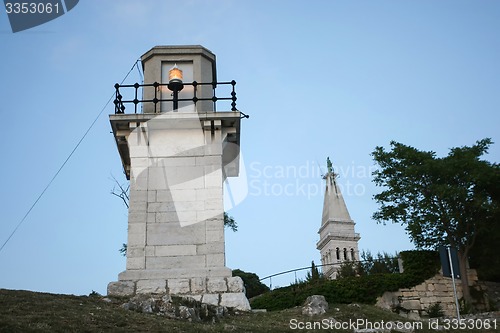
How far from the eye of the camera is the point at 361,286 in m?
22.7

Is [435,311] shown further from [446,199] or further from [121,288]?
[121,288]

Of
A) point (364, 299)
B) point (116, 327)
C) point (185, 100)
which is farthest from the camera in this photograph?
point (364, 299)

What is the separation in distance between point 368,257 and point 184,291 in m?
16.6

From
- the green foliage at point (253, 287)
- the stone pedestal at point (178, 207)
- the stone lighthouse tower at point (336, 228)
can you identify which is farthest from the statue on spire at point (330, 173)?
the stone pedestal at point (178, 207)

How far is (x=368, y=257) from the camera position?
1079 inches

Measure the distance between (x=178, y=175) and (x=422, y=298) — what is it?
45.1 feet

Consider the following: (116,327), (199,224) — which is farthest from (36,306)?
(199,224)

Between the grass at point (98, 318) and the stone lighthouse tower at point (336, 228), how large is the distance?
63288mm

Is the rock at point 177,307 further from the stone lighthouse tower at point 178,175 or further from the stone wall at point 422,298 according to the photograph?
the stone wall at point 422,298

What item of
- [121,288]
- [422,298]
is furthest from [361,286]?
[121,288]

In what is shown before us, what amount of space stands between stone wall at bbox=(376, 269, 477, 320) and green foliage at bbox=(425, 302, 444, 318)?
0.78 ft

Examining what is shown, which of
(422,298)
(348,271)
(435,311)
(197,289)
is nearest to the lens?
(197,289)

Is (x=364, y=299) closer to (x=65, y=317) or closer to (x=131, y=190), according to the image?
(x=131, y=190)

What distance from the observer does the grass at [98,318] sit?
884cm
